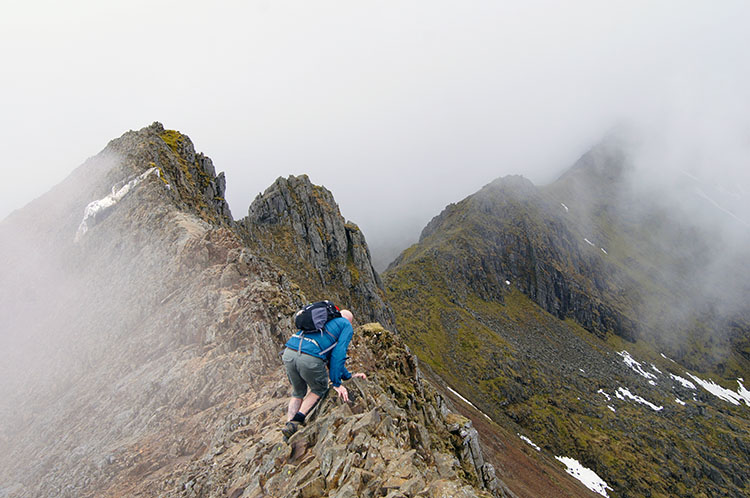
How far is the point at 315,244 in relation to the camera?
316 ft

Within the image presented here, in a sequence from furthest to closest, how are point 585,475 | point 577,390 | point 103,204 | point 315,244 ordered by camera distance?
1. point 577,390
2. point 585,475
3. point 315,244
4. point 103,204

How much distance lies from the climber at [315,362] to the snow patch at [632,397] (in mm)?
178517

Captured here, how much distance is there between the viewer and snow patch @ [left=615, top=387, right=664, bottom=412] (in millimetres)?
142188

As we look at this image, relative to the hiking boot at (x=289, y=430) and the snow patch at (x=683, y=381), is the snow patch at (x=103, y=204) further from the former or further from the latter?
the snow patch at (x=683, y=381)

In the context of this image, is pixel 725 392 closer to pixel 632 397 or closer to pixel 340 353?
pixel 632 397

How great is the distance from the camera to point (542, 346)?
170 meters

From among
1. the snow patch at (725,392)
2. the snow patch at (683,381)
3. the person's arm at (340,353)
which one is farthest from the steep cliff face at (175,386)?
the snow patch at (725,392)

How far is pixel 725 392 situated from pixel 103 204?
281 meters

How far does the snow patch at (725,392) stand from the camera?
183 metres

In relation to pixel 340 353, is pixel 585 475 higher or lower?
lower

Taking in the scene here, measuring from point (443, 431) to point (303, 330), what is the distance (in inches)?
461

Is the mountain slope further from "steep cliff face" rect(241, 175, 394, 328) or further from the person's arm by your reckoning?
the person's arm

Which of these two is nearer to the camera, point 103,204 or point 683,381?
point 103,204

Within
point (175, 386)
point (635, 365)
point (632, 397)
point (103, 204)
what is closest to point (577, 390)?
point (632, 397)
